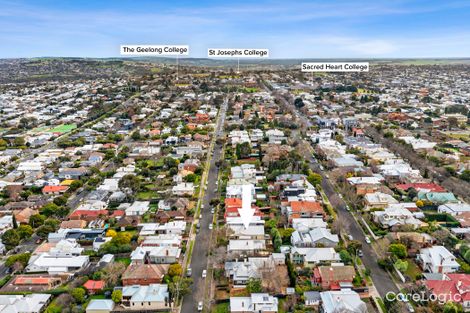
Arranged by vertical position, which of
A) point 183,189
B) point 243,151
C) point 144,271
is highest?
point 243,151

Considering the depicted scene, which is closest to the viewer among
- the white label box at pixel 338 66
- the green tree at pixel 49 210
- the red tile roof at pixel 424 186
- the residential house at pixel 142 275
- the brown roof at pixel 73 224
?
the residential house at pixel 142 275

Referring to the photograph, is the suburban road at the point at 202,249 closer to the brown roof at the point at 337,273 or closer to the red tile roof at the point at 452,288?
the brown roof at the point at 337,273

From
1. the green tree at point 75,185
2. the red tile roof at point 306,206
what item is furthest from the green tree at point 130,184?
the red tile roof at point 306,206

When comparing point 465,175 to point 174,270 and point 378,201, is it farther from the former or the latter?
point 174,270

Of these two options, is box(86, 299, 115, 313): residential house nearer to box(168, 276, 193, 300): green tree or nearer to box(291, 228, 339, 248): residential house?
box(168, 276, 193, 300): green tree

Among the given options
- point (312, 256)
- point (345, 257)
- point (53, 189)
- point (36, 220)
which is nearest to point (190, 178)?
point (53, 189)

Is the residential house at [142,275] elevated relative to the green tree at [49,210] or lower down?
lower down

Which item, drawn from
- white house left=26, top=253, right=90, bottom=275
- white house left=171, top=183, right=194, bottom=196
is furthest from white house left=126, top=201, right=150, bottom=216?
white house left=26, top=253, right=90, bottom=275
